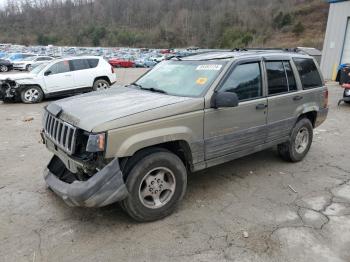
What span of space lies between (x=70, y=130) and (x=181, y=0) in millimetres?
143371

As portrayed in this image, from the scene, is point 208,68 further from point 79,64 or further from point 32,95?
point 79,64

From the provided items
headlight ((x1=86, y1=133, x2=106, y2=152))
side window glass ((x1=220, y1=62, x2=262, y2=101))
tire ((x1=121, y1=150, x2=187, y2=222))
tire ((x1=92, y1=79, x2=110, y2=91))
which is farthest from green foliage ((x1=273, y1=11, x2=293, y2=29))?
headlight ((x1=86, y1=133, x2=106, y2=152))

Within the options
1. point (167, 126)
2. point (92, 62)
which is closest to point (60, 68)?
point (92, 62)

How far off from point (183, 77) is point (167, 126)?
1.09 metres

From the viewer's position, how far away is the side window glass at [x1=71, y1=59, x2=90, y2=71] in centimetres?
1231

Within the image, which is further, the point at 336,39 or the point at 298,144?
the point at 336,39

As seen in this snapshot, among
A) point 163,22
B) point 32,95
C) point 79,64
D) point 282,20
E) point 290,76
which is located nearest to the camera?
point 290,76

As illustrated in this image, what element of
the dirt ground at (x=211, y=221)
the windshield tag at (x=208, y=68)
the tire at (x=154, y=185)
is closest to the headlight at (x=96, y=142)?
the tire at (x=154, y=185)

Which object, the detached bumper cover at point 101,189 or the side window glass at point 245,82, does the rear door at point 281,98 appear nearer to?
the side window glass at point 245,82

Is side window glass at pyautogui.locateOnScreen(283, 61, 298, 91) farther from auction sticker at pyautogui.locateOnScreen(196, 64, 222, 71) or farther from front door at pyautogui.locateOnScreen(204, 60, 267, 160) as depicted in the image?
auction sticker at pyautogui.locateOnScreen(196, 64, 222, 71)

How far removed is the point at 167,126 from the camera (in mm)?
3521

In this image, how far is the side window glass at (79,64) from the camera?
40.4ft

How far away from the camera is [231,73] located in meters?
4.13

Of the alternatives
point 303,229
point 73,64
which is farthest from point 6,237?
point 73,64
